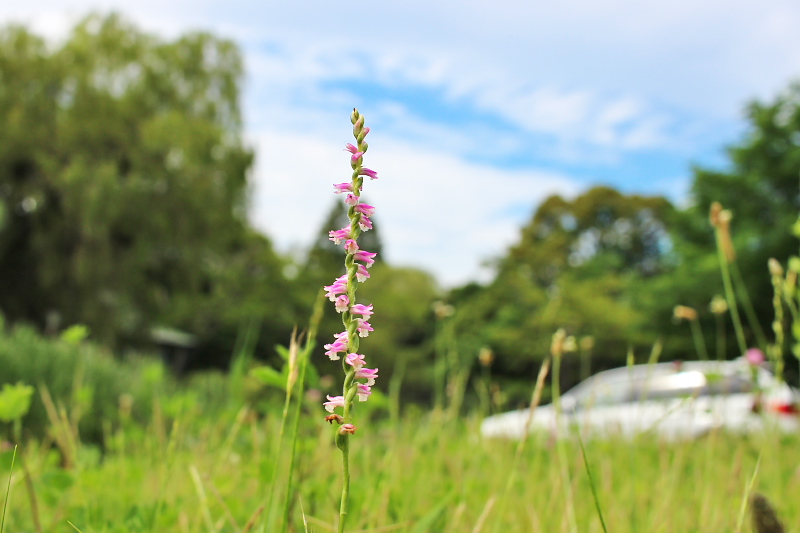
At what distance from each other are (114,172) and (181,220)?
7.90ft

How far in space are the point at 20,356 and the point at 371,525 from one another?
351cm

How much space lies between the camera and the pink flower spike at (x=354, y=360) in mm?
549

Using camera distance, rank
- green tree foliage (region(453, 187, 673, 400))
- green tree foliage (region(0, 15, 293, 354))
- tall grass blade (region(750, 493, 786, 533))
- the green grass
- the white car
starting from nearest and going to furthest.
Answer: tall grass blade (region(750, 493, 786, 533)), the green grass, the white car, green tree foliage (region(0, 15, 293, 354)), green tree foliage (region(453, 187, 673, 400))

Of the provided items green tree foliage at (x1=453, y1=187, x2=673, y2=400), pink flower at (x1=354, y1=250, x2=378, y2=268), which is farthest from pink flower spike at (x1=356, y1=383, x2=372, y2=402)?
green tree foliage at (x1=453, y1=187, x2=673, y2=400)

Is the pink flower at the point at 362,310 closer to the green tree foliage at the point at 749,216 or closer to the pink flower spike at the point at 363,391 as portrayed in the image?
the pink flower spike at the point at 363,391

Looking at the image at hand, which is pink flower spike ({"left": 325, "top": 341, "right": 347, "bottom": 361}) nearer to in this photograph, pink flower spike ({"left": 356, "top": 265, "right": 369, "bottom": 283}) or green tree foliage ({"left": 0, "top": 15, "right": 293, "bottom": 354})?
pink flower spike ({"left": 356, "top": 265, "right": 369, "bottom": 283})

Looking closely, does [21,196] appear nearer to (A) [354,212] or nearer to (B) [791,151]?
(A) [354,212]

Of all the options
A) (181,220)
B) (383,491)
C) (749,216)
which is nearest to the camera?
(383,491)

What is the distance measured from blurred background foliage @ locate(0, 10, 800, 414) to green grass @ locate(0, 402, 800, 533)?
15.0 m

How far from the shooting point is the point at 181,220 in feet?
67.3

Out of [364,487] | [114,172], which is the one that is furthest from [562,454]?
[114,172]

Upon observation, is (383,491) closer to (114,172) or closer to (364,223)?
(364,223)

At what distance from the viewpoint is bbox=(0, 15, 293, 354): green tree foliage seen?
19.6m

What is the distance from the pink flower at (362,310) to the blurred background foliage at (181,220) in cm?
1689
